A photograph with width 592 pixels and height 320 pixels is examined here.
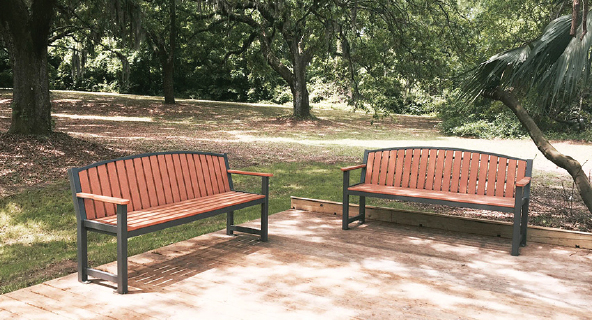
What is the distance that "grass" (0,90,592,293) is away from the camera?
5988 millimetres

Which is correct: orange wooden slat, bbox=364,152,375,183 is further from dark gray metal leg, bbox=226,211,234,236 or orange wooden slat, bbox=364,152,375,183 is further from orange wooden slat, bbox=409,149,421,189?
dark gray metal leg, bbox=226,211,234,236

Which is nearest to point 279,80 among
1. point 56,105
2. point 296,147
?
point 56,105

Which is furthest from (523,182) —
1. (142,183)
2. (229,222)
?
(142,183)

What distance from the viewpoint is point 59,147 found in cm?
1081

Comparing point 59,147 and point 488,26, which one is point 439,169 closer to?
point 59,147

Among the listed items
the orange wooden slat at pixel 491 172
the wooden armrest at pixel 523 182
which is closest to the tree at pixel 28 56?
the orange wooden slat at pixel 491 172

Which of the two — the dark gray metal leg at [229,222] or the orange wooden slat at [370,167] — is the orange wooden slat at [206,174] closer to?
the dark gray metal leg at [229,222]

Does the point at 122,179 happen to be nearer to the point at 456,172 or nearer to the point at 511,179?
the point at 456,172

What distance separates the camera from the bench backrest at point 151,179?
14.5ft

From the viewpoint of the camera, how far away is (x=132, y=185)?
4.82 m

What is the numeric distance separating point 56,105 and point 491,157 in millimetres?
22364

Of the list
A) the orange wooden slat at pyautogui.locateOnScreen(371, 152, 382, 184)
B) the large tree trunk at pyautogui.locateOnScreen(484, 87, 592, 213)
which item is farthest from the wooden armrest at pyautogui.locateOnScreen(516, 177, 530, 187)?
the orange wooden slat at pyautogui.locateOnScreen(371, 152, 382, 184)

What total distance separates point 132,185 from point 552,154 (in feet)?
16.3

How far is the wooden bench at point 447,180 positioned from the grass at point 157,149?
1.76 meters
